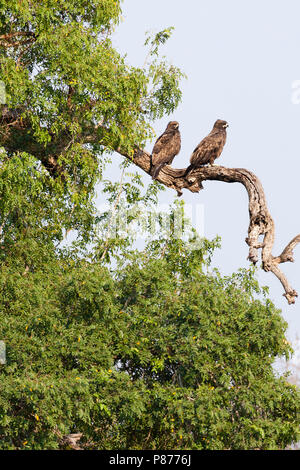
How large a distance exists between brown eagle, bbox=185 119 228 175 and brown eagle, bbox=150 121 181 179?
0.53m

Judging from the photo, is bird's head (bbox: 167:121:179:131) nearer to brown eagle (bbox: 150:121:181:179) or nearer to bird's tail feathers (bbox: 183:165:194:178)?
brown eagle (bbox: 150:121:181:179)

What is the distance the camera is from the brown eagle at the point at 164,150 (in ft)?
48.4

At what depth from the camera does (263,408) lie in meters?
9.23

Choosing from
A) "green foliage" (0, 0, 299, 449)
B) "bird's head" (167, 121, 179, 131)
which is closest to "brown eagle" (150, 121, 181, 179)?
"bird's head" (167, 121, 179, 131)

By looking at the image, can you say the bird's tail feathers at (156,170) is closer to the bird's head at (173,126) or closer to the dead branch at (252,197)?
the dead branch at (252,197)

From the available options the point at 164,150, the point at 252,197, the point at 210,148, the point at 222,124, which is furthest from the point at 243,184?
the point at 164,150

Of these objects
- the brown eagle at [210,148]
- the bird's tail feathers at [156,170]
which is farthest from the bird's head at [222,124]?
the bird's tail feathers at [156,170]

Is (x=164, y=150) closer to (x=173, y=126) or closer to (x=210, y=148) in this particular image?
(x=173, y=126)

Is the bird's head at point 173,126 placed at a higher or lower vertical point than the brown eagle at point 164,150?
higher

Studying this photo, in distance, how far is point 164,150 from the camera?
1473 centimetres

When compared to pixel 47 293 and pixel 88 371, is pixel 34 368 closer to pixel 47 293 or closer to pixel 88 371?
pixel 88 371

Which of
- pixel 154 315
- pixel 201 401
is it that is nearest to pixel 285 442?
pixel 201 401

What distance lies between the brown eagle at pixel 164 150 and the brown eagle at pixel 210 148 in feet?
1.75

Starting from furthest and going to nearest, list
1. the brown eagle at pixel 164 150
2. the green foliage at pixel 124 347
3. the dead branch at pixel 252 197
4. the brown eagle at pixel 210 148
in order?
the brown eagle at pixel 164 150 → the brown eagle at pixel 210 148 → the dead branch at pixel 252 197 → the green foliage at pixel 124 347
